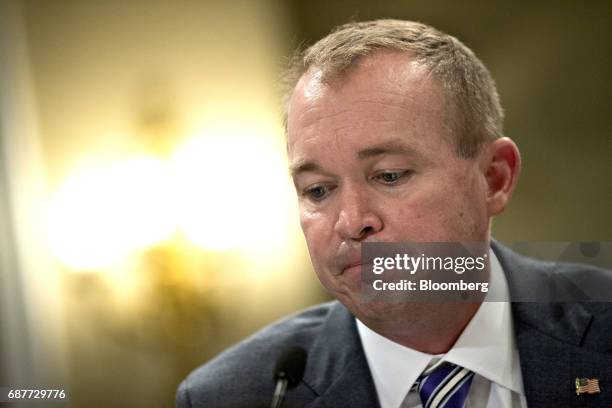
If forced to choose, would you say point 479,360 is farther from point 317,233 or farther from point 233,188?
point 233,188

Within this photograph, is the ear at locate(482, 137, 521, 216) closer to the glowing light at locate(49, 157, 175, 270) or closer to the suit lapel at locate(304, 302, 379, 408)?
the suit lapel at locate(304, 302, 379, 408)

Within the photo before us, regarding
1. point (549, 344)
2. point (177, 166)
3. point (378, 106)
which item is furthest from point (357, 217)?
point (177, 166)

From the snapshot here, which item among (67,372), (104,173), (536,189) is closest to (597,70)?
(536,189)

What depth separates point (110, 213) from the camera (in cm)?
244

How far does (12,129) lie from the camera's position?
84.0 inches

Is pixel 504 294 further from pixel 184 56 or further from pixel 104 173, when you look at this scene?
pixel 184 56

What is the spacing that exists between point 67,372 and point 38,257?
1.18 ft

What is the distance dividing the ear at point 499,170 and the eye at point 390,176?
229 mm

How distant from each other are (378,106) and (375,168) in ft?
0.38

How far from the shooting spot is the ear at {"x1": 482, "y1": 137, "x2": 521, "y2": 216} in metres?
1.41

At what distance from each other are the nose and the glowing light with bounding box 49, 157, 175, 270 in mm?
1269

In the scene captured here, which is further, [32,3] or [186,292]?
[186,292]

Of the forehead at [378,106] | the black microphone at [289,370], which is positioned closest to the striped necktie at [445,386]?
the black microphone at [289,370]

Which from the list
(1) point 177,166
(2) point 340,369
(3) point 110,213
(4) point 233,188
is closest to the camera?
(2) point 340,369
